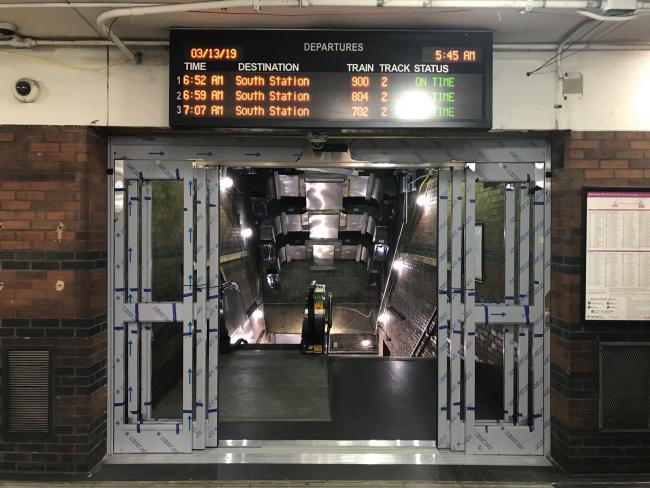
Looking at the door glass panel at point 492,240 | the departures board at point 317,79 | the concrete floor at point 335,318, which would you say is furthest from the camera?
the concrete floor at point 335,318

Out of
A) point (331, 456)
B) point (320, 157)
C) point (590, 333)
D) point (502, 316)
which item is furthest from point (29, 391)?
point (590, 333)

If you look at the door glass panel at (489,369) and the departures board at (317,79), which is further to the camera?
the door glass panel at (489,369)

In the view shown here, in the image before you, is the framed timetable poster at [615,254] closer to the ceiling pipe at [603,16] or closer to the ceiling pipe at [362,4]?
the ceiling pipe at [603,16]

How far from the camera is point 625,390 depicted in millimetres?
3082

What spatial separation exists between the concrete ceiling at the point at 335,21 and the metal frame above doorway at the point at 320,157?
82cm

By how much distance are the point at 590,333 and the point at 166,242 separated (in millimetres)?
3846

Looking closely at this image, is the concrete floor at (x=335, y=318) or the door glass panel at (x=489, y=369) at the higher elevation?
the door glass panel at (x=489, y=369)

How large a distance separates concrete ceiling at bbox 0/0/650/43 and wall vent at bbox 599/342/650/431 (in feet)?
7.86

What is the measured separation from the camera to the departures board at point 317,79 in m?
2.73

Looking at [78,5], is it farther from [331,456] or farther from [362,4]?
[331,456]

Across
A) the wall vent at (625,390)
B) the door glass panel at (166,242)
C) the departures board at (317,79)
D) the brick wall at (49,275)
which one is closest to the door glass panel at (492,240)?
the wall vent at (625,390)

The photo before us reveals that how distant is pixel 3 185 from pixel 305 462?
320 centimetres

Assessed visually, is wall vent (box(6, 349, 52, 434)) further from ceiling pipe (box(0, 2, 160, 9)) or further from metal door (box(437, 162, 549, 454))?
metal door (box(437, 162, 549, 454))

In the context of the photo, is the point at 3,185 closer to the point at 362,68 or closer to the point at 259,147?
the point at 259,147
